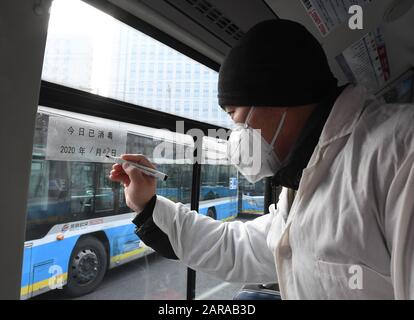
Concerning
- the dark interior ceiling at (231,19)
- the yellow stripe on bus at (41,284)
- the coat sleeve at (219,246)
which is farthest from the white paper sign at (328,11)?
the yellow stripe on bus at (41,284)

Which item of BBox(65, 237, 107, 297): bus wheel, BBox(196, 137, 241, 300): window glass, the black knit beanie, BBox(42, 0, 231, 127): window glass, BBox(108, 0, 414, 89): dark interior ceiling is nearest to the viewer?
the black knit beanie

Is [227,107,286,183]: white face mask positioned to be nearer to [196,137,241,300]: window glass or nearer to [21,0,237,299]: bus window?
[21,0,237,299]: bus window

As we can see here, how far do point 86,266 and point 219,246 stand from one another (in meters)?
1.17

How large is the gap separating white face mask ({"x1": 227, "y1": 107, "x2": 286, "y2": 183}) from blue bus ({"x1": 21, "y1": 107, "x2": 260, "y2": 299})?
0.72 m

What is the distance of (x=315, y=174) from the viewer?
80 centimetres

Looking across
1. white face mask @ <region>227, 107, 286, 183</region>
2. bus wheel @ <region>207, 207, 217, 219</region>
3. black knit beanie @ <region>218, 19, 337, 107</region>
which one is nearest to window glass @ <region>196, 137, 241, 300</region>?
bus wheel @ <region>207, 207, 217, 219</region>

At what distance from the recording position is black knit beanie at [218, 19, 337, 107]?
34.7 inches

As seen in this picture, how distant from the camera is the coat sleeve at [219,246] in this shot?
1230mm

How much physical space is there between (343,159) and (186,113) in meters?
1.27

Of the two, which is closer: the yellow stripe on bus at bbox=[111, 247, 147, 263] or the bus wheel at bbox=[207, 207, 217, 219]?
the yellow stripe on bus at bbox=[111, 247, 147, 263]

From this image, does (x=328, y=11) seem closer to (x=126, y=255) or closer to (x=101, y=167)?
(x=101, y=167)

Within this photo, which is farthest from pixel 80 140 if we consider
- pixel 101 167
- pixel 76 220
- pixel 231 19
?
pixel 231 19

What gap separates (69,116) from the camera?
1.23m

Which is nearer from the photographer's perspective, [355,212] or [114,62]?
[355,212]
